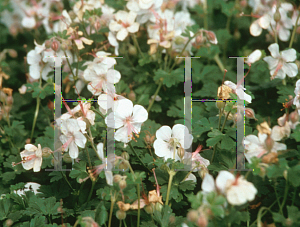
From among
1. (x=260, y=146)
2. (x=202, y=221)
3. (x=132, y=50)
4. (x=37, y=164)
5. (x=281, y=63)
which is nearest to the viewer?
(x=202, y=221)

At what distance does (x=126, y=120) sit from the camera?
1.30m

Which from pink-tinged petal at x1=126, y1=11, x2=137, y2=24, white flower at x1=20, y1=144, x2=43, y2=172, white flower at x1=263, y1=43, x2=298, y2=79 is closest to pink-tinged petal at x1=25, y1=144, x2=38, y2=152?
white flower at x1=20, y1=144, x2=43, y2=172

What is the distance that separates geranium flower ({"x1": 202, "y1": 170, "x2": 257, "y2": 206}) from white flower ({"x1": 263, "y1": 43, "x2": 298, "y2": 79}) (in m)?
0.77

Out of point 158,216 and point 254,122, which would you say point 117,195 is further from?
point 254,122

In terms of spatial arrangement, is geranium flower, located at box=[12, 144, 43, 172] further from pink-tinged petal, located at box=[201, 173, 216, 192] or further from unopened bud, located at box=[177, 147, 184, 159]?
pink-tinged petal, located at box=[201, 173, 216, 192]

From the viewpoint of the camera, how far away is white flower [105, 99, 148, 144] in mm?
1277

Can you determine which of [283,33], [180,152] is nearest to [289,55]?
[283,33]

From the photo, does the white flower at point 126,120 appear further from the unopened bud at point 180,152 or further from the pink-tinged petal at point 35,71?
the pink-tinged petal at point 35,71

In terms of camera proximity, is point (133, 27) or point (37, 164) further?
point (133, 27)

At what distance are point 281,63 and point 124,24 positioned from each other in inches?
29.8

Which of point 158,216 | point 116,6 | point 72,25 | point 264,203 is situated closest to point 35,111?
point 72,25

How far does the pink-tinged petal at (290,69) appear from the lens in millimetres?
1560

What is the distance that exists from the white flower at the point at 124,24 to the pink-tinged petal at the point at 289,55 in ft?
2.26

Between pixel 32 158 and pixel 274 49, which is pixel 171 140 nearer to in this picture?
pixel 32 158
